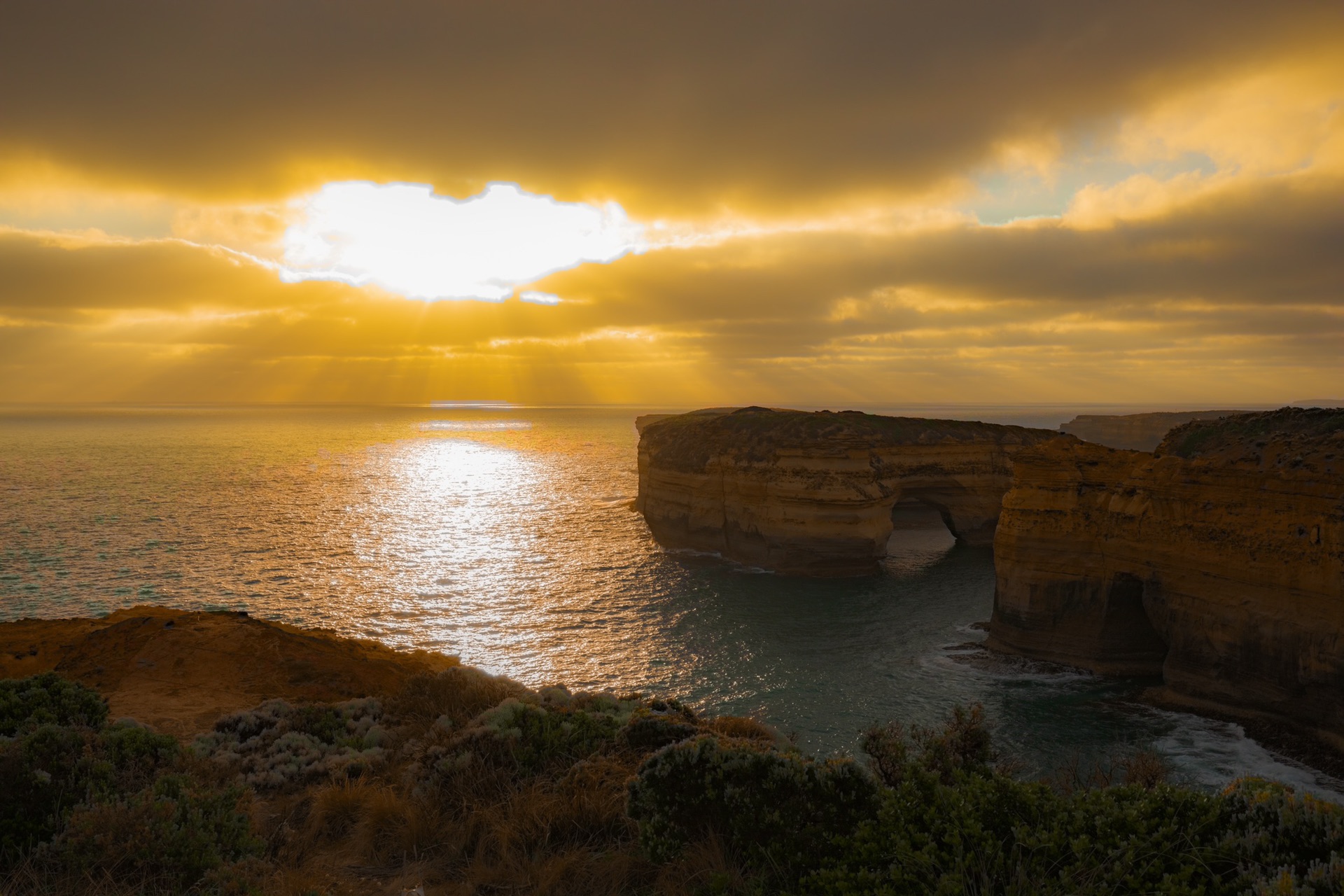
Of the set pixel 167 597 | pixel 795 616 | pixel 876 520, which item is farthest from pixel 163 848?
pixel 876 520

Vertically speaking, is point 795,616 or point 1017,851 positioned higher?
point 1017,851

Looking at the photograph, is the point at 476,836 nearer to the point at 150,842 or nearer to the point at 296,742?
the point at 150,842

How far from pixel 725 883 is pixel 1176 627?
78.8 ft

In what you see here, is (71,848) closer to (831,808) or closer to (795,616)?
(831,808)

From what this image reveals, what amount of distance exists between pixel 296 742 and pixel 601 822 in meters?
6.85

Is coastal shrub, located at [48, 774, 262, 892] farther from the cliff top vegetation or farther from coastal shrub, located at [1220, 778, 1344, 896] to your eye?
the cliff top vegetation

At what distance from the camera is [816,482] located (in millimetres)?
42500

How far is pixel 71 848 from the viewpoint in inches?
264

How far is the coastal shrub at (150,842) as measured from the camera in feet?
21.9

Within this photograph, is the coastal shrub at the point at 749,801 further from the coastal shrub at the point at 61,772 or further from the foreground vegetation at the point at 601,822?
the coastal shrub at the point at 61,772

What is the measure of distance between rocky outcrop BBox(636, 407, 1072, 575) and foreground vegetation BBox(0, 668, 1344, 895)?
3203 cm

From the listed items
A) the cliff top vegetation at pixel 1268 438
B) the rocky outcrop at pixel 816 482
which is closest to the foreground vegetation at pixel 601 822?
the cliff top vegetation at pixel 1268 438

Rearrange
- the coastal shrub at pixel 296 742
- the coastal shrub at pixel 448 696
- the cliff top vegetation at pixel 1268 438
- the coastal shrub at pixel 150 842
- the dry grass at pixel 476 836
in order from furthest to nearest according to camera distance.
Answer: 1. the cliff top vegetation at pixel 1268 438
2. the coastal shrub at pixel 448 696
3. the coastal shrub at pixel 296 742
4. the dry grass at pixel 476 836
5. the coastal shrub at pixel 150 842

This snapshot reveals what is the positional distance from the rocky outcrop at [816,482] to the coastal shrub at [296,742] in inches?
1261
